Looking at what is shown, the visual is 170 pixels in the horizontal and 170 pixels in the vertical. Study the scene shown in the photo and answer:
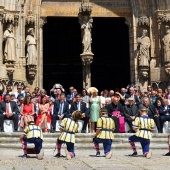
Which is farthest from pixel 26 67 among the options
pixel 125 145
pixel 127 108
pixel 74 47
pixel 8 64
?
pixel 74 47

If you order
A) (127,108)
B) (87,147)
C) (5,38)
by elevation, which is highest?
(5,38)

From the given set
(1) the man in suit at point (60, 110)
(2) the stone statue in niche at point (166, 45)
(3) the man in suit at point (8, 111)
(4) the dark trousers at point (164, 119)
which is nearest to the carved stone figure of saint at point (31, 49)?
(3) the man in suit at point (8, 111)

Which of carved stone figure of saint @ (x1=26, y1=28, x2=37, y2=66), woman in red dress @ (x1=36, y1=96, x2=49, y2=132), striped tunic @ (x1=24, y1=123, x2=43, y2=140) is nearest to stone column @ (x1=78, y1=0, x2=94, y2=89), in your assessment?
carved stone figure of saint @ (x1=26, y1=28, x2=37, y2=66)

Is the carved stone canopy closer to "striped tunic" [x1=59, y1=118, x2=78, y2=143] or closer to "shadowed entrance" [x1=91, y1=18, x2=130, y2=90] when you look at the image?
"shadowed entrance" [x1=91, y1=18, x2=130, y2=90]

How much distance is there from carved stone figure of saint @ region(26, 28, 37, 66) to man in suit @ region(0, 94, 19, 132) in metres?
3.99

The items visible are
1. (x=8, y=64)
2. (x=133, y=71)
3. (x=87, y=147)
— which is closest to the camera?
(x=87, y=147)

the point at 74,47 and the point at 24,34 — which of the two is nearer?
the point at 24,34

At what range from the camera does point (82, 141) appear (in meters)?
13.5

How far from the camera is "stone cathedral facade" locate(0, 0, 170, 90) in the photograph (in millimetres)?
18172

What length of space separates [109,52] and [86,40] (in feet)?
24.1

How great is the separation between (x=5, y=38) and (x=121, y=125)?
21.0ft

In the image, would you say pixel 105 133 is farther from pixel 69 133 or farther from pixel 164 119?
pixel 164 119

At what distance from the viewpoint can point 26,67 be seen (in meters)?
18.8

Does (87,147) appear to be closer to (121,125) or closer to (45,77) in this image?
(121,125)
